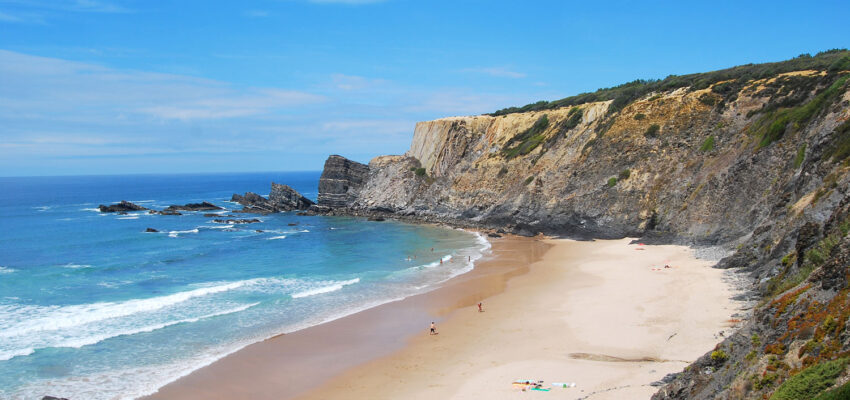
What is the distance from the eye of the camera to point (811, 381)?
264 inches

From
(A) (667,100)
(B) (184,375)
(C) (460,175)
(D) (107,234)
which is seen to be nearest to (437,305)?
(B) (184,375)

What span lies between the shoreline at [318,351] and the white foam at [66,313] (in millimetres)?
9190

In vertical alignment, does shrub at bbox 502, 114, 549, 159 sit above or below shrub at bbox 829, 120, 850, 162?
above

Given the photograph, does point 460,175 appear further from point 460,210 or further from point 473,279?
point 473,279

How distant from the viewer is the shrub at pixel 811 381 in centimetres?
650

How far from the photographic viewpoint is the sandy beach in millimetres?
16375

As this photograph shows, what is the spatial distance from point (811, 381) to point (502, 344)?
45.8 ft

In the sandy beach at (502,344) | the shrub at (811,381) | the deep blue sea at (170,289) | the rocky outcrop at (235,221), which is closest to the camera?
the shrub at (811,381)

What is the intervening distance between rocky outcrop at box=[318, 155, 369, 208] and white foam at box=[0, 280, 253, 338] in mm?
48487

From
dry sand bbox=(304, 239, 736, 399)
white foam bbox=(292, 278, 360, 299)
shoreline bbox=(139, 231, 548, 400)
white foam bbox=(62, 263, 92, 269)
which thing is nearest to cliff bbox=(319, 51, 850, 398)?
dry sand bbox=(304, 239, 736, 399)

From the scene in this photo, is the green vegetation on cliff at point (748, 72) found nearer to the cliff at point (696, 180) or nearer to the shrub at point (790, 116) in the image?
the cliff at point (696, 180)

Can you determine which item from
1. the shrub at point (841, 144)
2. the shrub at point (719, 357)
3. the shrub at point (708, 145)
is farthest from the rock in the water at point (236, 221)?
the shrub at point (719, 357)

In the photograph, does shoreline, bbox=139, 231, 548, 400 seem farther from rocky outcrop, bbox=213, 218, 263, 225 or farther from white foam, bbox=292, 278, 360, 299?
rocky outcrop, bbox=213, 218, 263, 225

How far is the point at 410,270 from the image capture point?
119ft
